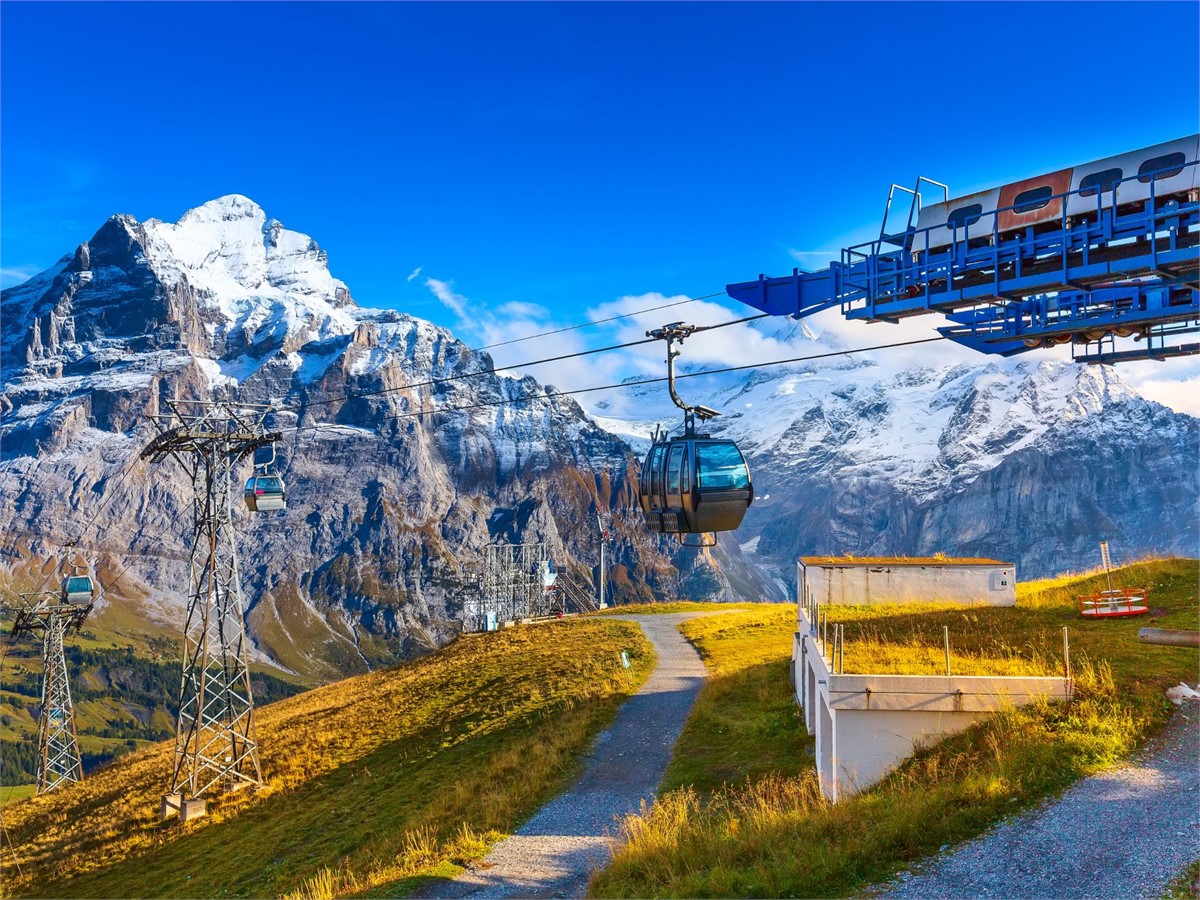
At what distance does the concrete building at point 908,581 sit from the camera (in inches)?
1323

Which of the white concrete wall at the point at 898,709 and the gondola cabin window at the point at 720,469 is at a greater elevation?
the gondola cabin window at the point at 720,469

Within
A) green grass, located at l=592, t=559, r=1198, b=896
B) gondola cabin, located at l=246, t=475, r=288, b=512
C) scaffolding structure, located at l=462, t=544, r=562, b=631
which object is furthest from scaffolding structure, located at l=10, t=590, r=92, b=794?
green grass, located at l=592, t=559, r=1198, b=896

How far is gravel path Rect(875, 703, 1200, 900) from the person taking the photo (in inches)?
494

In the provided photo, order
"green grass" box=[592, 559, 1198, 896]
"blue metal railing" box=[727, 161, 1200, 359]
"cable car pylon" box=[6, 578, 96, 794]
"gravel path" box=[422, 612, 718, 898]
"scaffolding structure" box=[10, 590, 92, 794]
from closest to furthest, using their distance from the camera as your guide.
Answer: "green grass" box=[592, 559, 1198, 896] < "blue metal railing" box=[727, 161, 1200, 359] < "gravel path" box=[422, 612, 718, 898] < "cable car pylon" box=[6, 578, 96, 794] < "scaffolding structure" box=[10, 590, 92, 794]

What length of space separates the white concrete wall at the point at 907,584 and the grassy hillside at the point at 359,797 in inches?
306

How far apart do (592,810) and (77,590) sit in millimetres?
35462

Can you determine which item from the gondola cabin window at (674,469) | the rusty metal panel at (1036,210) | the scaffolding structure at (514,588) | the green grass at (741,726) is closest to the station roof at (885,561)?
the green grass at (741,726)

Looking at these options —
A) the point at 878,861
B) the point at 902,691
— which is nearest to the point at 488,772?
the point at 902,691

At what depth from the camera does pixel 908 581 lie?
35125 mm

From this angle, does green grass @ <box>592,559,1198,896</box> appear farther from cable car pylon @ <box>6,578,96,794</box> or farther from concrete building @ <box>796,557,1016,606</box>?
cable car pylon @ <box>6,578,96,794</box>

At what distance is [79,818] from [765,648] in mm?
27177

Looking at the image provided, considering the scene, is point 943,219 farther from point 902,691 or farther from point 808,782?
point 808,782

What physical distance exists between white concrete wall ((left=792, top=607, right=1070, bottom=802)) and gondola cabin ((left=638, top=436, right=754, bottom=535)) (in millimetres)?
3919

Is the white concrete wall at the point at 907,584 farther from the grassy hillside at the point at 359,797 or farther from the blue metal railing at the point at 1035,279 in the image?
the blue metal railing at the point at 1035,279
